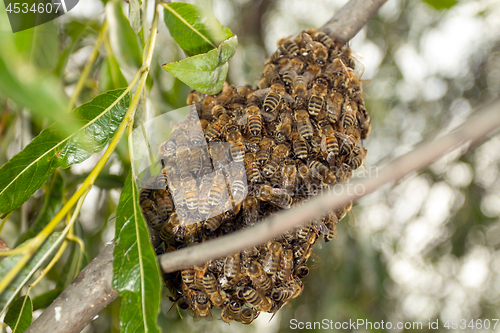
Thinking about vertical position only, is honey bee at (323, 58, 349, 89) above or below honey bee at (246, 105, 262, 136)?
below

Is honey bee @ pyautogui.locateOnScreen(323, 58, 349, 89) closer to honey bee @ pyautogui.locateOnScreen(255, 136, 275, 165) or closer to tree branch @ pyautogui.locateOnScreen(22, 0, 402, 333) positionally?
honey bee @ pyautogui.locateOnScreen(255, 136, 275, 165)

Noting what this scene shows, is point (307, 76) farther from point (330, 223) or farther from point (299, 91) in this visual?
point (330, 223)

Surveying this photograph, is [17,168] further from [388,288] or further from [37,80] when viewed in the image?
[388,288]

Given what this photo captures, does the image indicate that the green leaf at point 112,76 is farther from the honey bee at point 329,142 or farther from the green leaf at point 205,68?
the honey bee at point 329,142

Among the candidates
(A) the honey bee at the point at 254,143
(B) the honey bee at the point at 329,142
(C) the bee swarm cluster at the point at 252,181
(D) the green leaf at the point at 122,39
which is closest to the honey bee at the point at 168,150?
(C) the bee swarm cluster at the point at 252,181

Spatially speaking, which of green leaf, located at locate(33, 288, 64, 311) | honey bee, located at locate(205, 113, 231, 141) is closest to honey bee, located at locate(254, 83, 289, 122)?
honey bee, located at locate(205, 113, 231, 141)

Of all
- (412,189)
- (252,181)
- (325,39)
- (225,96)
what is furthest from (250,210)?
(412,189)
